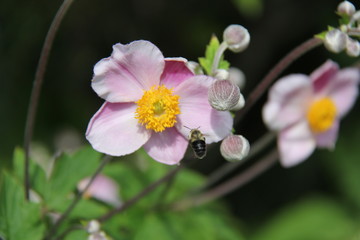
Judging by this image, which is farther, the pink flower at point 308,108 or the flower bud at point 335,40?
the pink flower at point 308,108

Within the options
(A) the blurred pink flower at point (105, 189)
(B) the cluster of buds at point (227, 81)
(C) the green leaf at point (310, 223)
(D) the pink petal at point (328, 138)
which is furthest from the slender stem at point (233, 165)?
(C) the green leaf at point (310, 223)

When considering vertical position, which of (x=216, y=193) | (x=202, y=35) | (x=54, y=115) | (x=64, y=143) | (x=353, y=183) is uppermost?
(x=202, y=35)

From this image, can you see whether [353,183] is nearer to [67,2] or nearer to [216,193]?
[216,193]

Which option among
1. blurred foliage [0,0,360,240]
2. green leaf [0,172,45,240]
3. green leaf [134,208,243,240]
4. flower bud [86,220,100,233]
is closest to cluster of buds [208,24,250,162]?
flower bud [86,220,100,233]

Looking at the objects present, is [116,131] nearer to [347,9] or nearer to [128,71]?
[128,71]

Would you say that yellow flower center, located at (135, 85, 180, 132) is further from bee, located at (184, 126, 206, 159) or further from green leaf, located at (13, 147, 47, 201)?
green leaf, located at (13, 147, 47, 201)

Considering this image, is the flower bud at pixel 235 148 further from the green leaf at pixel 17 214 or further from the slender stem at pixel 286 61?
the green leaf at pixel 17 214

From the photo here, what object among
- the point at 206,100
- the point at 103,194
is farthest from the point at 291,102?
the point at 103,194

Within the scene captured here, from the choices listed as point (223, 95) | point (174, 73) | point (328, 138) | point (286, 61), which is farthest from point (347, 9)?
point (328, 138)
